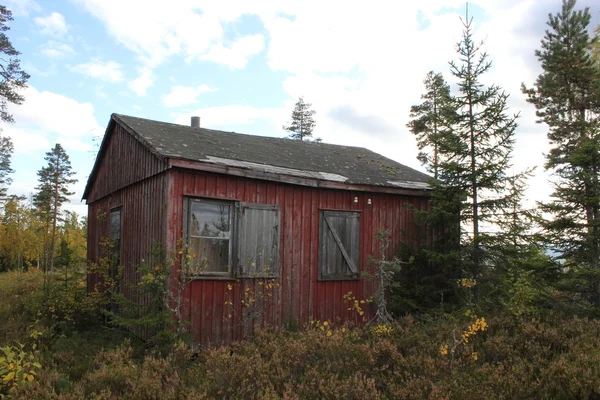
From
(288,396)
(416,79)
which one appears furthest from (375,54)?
(416,79)

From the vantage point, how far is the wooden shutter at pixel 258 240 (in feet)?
29.2

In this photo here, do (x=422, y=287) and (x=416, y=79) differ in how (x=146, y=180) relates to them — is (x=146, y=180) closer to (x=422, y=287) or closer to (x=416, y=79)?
(x=422, y=287)

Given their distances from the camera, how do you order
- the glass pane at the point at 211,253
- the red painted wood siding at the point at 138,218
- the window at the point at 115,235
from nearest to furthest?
the glass pane at the point at 211,253
the red painted wood siding at the point at 138,218
the window at the point at 115,235

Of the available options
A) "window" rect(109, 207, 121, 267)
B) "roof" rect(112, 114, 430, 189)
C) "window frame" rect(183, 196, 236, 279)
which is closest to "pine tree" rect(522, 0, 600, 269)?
"roof" rect(112, 114, 430, 189)

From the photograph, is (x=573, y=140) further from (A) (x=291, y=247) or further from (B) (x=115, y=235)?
(B) (x=115, y=235)

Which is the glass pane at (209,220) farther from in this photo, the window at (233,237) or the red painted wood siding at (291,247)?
the red painted wood siding at (291,247)

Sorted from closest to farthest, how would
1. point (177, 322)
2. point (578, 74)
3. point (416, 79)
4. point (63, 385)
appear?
point (63, 385) → point (177, 322) → point (578, 74) → point (416, 79)

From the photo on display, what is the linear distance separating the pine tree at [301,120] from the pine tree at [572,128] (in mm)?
19031

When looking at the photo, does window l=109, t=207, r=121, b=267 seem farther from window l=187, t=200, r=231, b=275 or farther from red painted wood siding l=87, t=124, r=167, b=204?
window l=187, t=200, r=231, b=275

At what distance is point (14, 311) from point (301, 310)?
24.1ft

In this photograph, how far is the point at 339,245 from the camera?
10.2 meters

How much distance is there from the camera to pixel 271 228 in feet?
30.7

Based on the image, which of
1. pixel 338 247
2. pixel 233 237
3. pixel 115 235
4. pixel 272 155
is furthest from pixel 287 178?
pixel 115 235

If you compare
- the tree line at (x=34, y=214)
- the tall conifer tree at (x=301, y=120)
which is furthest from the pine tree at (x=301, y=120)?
the tree line at (x=34, y=214)
